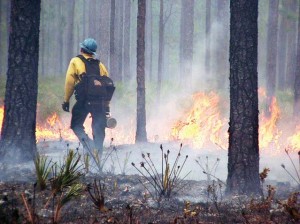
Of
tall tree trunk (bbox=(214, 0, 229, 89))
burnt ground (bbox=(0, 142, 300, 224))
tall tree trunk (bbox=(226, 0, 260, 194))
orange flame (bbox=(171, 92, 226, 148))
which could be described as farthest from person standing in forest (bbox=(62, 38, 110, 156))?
tall tree trunk (bbox=(214, 0, 229, 89))

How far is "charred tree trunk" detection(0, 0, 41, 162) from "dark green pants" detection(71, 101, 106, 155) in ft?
2.70

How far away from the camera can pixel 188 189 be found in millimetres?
6660

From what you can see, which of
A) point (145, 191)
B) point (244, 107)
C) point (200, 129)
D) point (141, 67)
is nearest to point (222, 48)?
point (141, 67)

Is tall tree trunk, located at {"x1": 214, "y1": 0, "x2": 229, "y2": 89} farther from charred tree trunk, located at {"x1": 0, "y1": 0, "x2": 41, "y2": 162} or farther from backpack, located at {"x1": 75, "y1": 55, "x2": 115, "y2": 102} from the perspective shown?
charred tree trunk, located at {"x1": 0, "y1": 0, "x2": 41, "y2": 162}

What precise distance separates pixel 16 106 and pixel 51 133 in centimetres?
744

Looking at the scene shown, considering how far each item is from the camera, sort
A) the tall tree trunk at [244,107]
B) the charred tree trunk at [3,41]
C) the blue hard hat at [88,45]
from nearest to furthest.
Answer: the tall tree trunk at [244,107], the blue hard hat at [88,45], the charred tree trunk at [3,41]

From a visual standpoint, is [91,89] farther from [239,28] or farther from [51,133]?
[51,133]

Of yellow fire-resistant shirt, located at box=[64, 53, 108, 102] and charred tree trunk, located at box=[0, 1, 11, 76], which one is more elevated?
charred tree trunk, located at box=[0, 1, 11, 76]

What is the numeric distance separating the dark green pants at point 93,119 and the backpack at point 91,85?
0.14 metres

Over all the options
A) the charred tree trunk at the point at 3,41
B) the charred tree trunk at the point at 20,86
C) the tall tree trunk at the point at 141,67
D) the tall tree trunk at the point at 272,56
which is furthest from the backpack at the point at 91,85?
the charred tree trunk at the point at 3,41

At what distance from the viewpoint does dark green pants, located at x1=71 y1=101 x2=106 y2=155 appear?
8508 mm

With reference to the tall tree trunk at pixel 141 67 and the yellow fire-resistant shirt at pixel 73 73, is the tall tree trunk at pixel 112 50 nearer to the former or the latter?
the tall tree trunk at pixel 141 67

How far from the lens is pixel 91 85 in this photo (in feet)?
27.7

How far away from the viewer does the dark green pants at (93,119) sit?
8.51 metres
